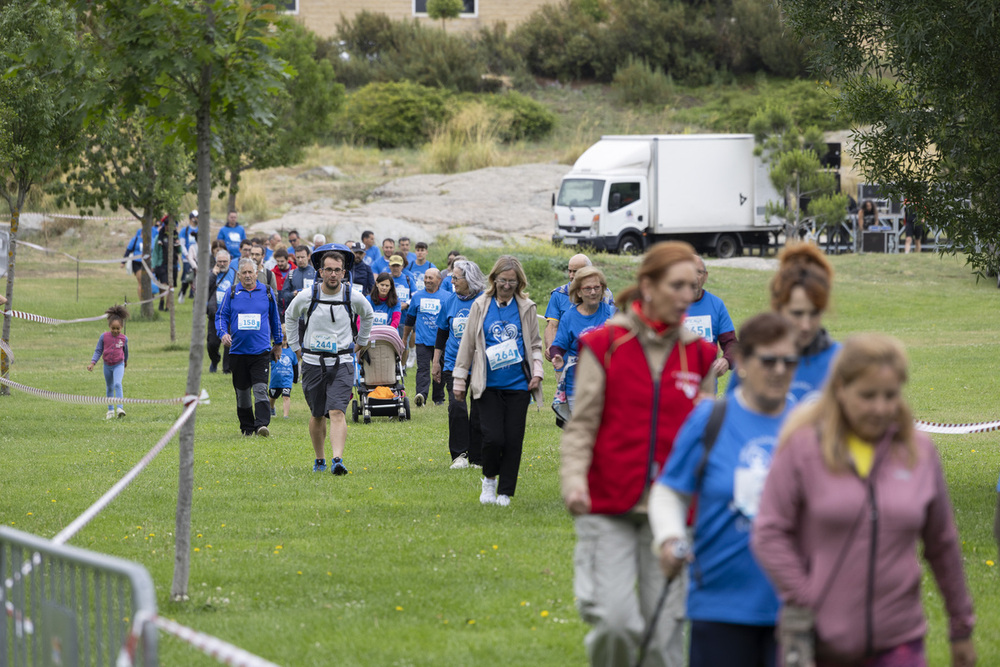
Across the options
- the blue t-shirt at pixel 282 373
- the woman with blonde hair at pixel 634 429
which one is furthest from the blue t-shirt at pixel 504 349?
the blue t-shirt at pixel 282 373

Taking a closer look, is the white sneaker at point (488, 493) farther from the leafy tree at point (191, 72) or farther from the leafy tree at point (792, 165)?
the leafy tree at point (792, 165)

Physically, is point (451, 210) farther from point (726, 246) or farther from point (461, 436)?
point (461, 436)

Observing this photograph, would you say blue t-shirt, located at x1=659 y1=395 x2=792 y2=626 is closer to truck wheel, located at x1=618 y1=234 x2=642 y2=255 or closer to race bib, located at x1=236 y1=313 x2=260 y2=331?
race bib, located at x1=236 y1=313 x2=260 y2=331

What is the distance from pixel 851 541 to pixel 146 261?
27710 mm

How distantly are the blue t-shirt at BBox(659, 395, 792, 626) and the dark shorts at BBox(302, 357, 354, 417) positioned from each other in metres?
7.61

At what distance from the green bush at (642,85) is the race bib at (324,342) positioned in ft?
177

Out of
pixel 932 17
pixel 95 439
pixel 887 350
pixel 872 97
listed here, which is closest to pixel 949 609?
pixel 887 350

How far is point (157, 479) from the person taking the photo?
11.9 metres

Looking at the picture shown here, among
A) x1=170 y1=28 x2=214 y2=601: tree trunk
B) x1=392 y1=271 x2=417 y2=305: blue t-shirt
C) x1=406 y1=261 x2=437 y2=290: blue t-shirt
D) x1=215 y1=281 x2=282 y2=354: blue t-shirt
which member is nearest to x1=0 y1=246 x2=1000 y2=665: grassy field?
x1=170 y1=28 x2=214 y2=601: tree trunk

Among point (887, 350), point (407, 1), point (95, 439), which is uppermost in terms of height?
point (407, 1)

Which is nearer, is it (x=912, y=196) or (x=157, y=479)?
(x=912, y=196)

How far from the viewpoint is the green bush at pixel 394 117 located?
56875 mm

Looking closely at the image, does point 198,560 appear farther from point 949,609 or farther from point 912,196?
point 912,196

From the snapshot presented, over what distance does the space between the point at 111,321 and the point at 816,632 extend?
1358cm
